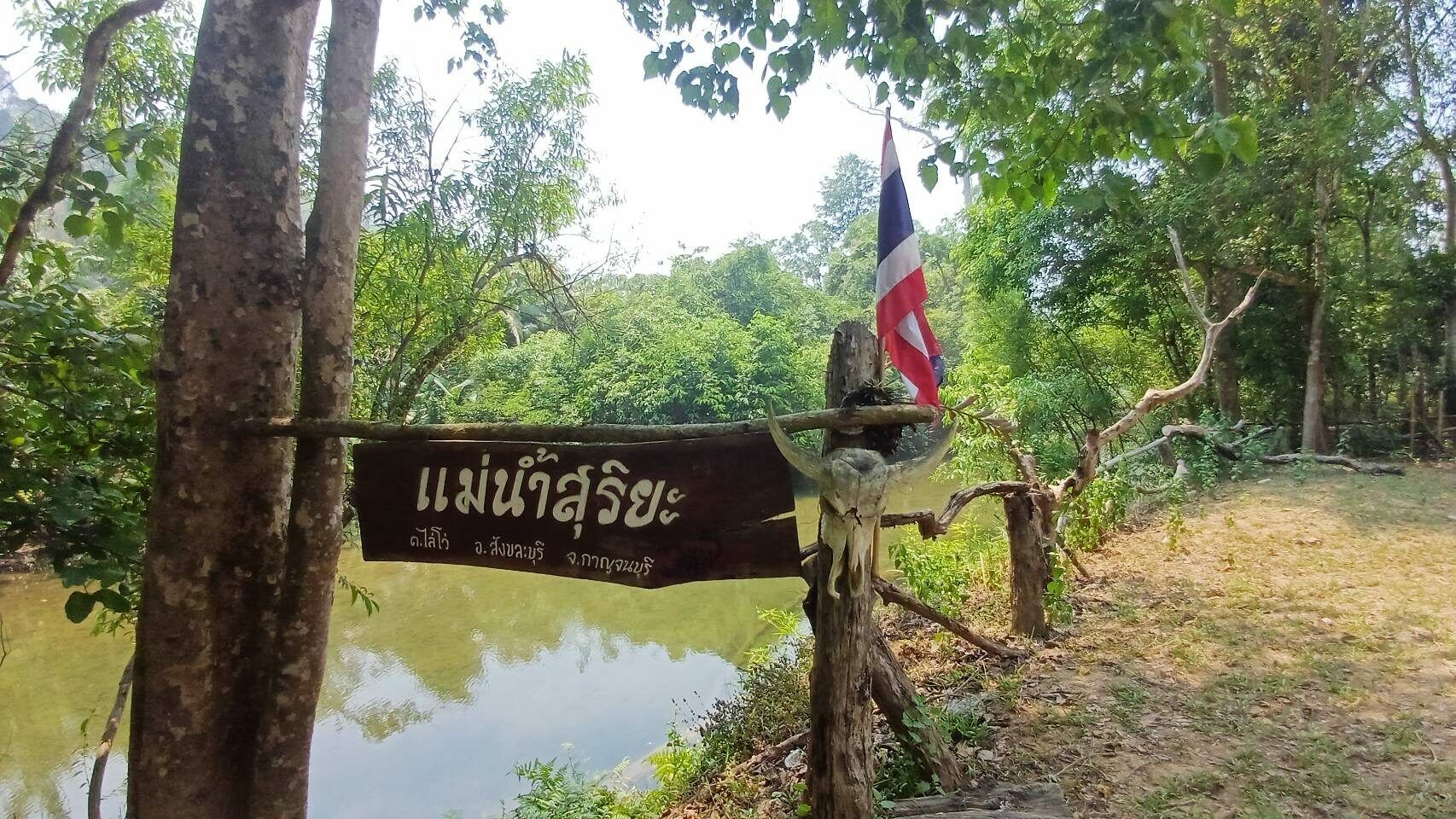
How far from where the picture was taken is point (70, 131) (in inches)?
68.4

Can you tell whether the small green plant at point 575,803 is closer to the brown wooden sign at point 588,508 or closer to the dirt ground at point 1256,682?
the dirt ground at point 1256,682

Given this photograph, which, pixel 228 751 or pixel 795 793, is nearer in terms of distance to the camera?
pixel 228 751

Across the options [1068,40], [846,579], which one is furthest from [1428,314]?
[846,579]

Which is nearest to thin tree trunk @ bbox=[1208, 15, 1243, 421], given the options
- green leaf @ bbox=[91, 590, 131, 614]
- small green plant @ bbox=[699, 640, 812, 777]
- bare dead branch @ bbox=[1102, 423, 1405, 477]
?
bare dead branch @ bbox=[1102, 423, 1405, 477]

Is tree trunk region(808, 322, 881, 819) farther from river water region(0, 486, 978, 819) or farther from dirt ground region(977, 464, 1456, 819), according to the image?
river water region(0, 486, 978, 819)

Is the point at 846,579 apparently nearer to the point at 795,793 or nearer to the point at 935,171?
the point at 935,171

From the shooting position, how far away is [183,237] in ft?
4.85

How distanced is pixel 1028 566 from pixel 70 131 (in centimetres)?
432

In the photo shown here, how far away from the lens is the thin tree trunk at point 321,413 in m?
1.53

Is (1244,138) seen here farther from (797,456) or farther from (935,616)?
(935,616)

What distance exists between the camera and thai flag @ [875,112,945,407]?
184cm

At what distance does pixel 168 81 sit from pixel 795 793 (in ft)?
19.6

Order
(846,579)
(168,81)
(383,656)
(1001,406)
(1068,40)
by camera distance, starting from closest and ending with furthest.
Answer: (846,579) < (1068,40) < (168,81) < (383,656) < (1001,406)

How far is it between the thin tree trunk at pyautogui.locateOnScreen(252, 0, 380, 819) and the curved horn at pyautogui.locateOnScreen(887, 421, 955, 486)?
1.24m
